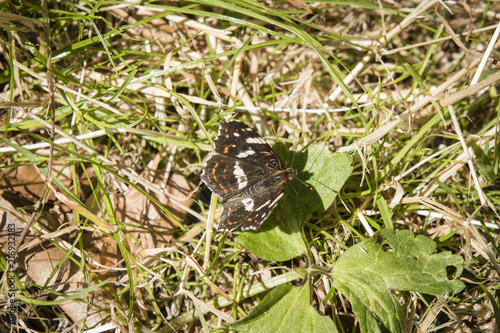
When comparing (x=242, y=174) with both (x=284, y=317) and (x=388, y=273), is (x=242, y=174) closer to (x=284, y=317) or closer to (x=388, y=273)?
(x=284, y=317)

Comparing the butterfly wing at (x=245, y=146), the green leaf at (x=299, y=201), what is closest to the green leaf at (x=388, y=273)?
the green leaf at (x=299, y=201)

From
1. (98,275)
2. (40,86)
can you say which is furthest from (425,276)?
(40,86)

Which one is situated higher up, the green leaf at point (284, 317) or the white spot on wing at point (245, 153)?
the white spot on wing at point (245, 153)

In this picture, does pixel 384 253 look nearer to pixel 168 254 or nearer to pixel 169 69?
pixel 168 254

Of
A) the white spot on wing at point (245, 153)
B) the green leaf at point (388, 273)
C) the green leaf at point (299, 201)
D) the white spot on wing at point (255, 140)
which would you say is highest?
the white spot on wing at point (255, 140)

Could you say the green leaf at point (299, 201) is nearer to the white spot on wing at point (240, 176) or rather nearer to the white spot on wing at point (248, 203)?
the white spot on wing at point (248, 203)

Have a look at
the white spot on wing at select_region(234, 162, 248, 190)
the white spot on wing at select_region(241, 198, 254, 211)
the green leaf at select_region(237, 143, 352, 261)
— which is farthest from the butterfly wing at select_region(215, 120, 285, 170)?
the white spot on wing at select_region(241, 198, 254, 211)

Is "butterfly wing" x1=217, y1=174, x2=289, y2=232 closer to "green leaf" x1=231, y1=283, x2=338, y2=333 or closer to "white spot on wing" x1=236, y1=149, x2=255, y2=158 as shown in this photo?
"white spot on wing" x1=236, y1=149, x2=255, y2=158
